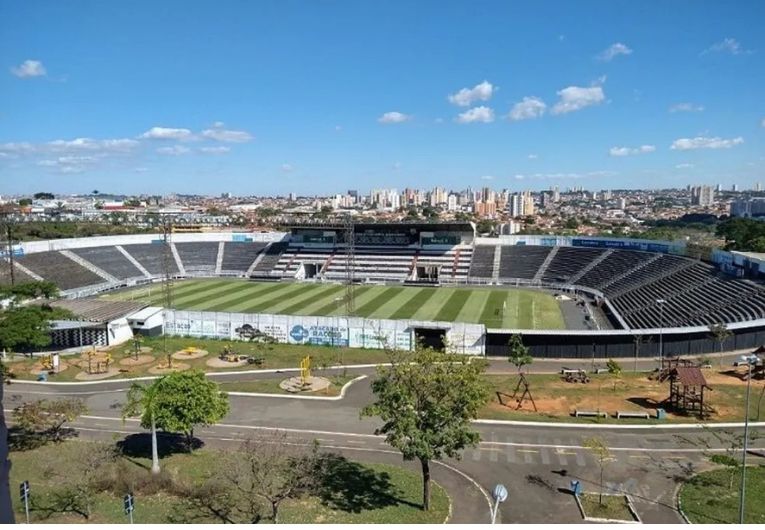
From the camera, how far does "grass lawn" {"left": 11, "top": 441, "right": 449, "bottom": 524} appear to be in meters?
21.0

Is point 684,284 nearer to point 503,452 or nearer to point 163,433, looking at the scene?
point 503,452

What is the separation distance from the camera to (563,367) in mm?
42688

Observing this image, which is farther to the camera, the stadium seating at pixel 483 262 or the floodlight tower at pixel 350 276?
the stadium seating at pixel 483 262

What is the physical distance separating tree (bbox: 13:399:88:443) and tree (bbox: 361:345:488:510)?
16913 millimetres

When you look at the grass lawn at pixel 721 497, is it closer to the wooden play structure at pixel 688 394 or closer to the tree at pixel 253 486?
the wooden play structure at pixel 688 394

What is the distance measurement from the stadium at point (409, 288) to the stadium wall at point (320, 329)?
0.10 meters

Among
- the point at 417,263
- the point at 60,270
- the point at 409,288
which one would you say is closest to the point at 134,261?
the point at 60,270

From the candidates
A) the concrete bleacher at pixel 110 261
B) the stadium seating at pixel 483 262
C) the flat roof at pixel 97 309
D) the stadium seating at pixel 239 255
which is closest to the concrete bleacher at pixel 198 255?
the stadium seating at pixel 239 255

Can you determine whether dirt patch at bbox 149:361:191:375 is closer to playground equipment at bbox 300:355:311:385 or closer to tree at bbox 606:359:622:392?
playground equipment at bbox 300:355:311:385

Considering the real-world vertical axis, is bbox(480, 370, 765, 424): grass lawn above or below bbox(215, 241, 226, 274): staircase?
below

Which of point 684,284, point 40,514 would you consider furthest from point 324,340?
point 684,284

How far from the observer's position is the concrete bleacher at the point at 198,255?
9396cm

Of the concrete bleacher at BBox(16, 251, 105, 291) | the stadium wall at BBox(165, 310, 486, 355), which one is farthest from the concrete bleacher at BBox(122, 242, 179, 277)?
the stadium wall at BBox(165, 310, 486, 355)

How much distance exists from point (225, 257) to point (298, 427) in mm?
70731
